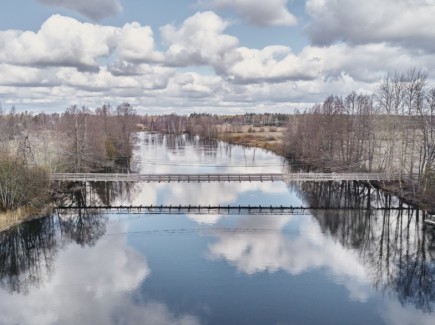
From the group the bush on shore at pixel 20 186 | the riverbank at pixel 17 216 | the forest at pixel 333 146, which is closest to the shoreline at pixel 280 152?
the forest at pixel 333 146

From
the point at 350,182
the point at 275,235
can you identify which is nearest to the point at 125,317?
the point at 275,235

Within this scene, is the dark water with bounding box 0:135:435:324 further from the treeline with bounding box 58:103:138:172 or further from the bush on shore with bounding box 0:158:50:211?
the treeline with bounding box 58:103:138:172

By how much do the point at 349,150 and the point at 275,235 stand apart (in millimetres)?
30900

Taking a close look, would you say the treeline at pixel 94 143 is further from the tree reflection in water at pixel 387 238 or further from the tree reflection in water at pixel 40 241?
the tree reflection in water at pixel 387 238

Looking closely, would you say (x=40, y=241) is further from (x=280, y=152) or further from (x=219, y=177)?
(x=280, y=152)

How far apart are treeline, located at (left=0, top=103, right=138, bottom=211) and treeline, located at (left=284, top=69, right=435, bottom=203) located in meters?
30.6

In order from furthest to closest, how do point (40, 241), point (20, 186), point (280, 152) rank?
1. point (280, 152)
2. point (20, 186)
3. point (40, 241)

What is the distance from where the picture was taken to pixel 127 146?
83.6 metres

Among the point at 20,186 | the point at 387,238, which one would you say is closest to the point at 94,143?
the point at 20,186

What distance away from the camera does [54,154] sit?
52.4 meters

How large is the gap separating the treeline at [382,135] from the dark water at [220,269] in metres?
6.14

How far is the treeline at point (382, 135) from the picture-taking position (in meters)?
41.2

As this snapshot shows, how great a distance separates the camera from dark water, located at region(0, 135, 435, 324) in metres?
20.7

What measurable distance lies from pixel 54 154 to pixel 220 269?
34.1 meters
